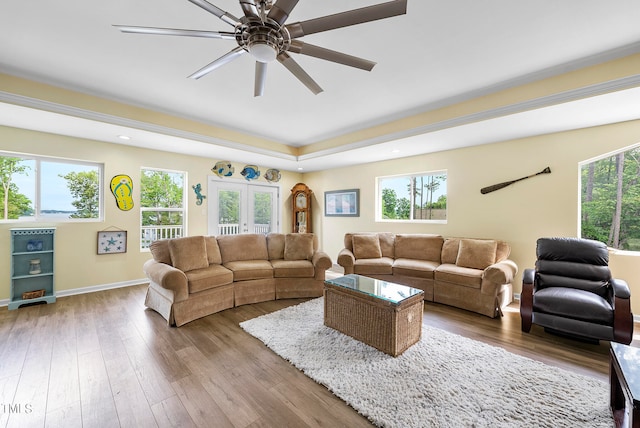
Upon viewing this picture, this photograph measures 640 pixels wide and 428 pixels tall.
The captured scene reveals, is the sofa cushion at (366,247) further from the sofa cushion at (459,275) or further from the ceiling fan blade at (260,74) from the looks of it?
the ceiling fan blade at (260,74)

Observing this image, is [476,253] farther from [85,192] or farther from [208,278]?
[85,192]

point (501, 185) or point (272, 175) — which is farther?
point (272, 175)

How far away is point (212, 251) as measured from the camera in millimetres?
3646

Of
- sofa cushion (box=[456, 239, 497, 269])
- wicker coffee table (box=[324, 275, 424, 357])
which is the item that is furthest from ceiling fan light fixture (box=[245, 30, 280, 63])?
sofa cushion (box=[456, 239, 497, 269])

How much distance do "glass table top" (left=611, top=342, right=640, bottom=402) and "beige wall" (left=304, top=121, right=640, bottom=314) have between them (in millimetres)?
2267

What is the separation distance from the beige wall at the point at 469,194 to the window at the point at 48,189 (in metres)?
0.17

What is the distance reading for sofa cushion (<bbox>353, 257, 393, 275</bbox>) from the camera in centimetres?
395

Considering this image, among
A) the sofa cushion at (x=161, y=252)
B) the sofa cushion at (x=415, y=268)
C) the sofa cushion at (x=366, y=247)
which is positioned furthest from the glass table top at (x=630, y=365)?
the sofa cushion at (x=161, y=252)

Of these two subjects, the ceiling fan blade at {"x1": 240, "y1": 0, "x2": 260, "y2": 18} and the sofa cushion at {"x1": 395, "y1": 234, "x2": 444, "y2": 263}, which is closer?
the ceiling fan blade at {"x1": 240, "y1": 0, "x2": 260, "y2": 18}

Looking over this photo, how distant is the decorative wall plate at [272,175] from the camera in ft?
20.0

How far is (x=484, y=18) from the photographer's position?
1.88 m

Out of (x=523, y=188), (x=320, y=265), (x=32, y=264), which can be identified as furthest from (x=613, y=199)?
(x=32, y=264)

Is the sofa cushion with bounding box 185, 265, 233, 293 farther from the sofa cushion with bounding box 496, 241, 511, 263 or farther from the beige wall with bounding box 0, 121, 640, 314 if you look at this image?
the sofa cushion with bounding box 496, 241, 511, 263

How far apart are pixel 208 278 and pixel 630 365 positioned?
347 cm
